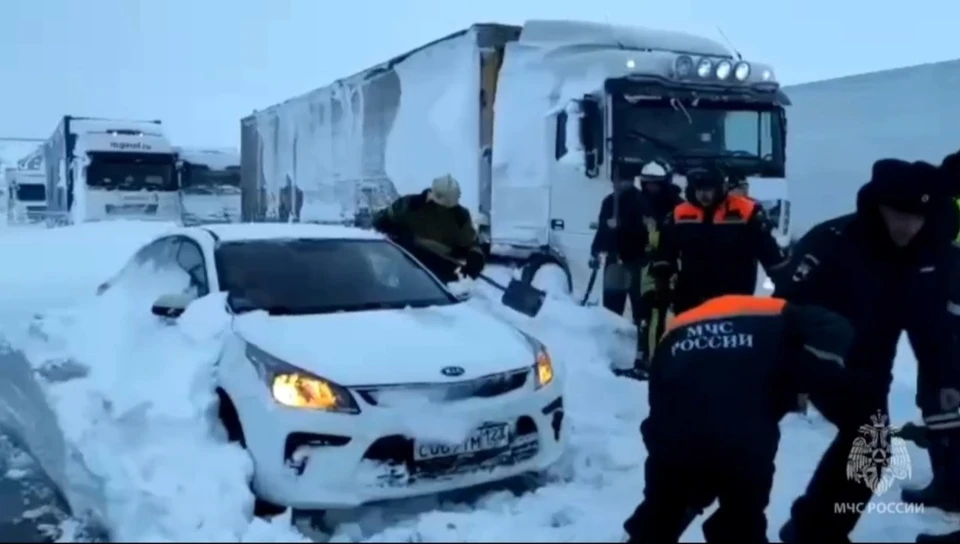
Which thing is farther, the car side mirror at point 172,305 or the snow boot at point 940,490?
the car side mirror at point 172,305

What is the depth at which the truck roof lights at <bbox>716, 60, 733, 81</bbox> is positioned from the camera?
934cm

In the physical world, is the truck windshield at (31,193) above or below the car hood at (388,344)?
above

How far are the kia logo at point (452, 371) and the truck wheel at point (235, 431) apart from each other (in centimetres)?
88

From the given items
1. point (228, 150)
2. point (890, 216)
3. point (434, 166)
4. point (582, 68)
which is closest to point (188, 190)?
point (228, 150)

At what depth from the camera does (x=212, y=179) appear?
27.3m

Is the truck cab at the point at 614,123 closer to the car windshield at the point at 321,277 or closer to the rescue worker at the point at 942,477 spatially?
the car windshield at the point at 321,277

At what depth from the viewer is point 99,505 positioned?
4.39m

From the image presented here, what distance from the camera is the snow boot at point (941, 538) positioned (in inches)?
161

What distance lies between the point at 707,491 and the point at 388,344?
6.33 ft

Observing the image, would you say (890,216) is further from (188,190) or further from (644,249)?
(188,190)

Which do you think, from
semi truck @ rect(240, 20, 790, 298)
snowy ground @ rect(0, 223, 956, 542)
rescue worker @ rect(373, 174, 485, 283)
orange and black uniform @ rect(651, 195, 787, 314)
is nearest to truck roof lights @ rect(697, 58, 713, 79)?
semi truck @ rect(240, 20, 790, 298)

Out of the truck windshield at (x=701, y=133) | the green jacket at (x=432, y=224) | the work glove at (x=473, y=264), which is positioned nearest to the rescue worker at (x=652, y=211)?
the truck windshield at (x=701, y=133)

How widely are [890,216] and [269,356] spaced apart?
102 inches

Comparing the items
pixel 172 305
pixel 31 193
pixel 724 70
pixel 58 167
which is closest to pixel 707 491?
pixel 172 305
